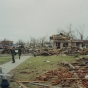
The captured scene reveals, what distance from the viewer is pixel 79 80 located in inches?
430

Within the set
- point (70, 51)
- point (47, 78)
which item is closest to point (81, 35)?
point (70, 51)

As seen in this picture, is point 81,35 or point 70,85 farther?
point 81,35

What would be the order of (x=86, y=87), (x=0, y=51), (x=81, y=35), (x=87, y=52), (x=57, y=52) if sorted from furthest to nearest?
1. (x=81, y=35)
2. (x=0, y=51)
3. (x=57, y=52)
4. (x=87, y=52)
5. (x=86, y=87)

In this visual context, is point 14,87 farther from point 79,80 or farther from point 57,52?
point 57,52

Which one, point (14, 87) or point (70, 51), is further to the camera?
point (70, 51)

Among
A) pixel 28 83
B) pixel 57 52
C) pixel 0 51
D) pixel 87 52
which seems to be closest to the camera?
pixel 28 83

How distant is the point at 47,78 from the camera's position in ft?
39.3

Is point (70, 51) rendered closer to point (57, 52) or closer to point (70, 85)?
point (57, 52)

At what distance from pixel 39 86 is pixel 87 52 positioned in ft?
116

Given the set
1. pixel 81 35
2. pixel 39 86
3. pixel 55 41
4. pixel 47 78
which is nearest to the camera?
pixel 39 86

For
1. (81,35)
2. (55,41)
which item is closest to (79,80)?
(55,41)

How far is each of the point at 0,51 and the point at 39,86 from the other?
45.6m

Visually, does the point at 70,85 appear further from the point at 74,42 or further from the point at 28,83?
the point at 74,42

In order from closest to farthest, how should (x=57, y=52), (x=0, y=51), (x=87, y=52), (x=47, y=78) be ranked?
(x=47, y=78) < (x=87, y=52) < (x=57, y=52) < (x=0, y=51)
